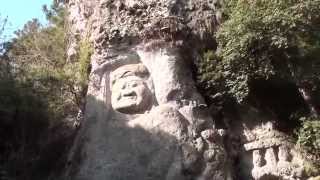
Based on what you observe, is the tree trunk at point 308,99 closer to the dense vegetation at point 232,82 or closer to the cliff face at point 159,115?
the dense vegetation at point 232,82

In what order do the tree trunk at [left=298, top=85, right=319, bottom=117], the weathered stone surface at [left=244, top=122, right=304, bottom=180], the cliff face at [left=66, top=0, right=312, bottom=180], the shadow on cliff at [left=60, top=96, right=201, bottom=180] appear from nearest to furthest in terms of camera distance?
the shadow on cliff at [left=60, top=96, right=201, bottom=180] < the cliff face at [left=66, top=0, right=312, bottom=180] < the weathered stone surface at [left=244, top=122, right=304, bottom=180] < the tree trunk at [left=298, top=85, right=319, bottom=117]

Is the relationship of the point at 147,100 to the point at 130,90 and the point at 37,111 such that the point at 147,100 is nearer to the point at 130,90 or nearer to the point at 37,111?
the point at 130,90

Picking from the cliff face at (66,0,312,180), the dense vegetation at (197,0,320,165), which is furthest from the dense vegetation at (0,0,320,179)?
the cliff face at (66,0,312,180)

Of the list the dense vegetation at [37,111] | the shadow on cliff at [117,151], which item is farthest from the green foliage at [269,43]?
the dense vegetation at [37,111]

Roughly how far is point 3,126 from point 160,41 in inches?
146

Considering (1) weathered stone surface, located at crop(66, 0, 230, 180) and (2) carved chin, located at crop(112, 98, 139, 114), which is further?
(2) carved chin, located at crop(112, 98, 139, 114)

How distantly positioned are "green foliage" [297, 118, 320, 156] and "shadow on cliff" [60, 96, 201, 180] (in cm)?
237

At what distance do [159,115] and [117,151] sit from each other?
1068 millimetres

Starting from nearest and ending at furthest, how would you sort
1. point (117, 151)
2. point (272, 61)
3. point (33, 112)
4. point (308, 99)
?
point (117, 151)
point (308, 99)
point (272, 61)
point (33, 112)

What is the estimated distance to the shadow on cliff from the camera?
10.7m

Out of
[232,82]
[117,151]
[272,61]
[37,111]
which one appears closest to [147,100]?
[117,151]

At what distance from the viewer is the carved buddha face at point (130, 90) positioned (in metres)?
11.5

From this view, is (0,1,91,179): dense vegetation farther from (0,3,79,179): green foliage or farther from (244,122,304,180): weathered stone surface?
(244,122,304,180): weathered stone surface

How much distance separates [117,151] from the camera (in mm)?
10961
